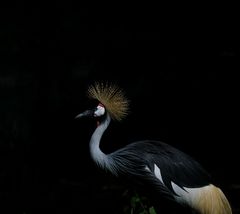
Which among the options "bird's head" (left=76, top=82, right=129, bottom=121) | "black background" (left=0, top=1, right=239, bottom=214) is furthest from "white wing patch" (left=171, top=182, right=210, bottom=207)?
"black background" (left=0, top=1, right=239, bottom=214)

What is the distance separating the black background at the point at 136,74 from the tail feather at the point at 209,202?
1.45m

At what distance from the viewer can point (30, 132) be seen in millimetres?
6254

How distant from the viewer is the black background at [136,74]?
247 inches

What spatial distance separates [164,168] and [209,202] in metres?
0.29

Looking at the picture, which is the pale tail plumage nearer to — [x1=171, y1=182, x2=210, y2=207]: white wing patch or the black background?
[x1=171, y1=182, x2=210, y2=207]: white wing patch

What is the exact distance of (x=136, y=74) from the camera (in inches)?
249

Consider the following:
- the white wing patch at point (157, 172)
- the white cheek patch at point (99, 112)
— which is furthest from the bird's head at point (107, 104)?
the white wing patch at point (157, 172)

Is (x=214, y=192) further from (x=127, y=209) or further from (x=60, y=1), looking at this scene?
(x=60, y=1)

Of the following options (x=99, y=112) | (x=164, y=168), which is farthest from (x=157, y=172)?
(x=99, y=112)

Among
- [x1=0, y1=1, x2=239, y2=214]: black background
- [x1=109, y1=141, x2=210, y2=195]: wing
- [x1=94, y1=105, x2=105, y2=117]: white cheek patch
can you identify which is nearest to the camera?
[x1=109, y1=141, x2=210, y2=195]: wing

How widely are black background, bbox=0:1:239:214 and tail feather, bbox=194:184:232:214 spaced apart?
1.45m

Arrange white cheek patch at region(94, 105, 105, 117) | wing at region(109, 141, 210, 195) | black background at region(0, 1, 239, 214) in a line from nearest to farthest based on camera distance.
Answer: wing at region(109, 141, 210, 195)
white cheek patch at region(94, 105, 105, 117)
black background at region(0, 1, 239, 214)

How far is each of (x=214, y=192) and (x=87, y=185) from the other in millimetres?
1378

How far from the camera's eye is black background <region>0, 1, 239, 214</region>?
6262mm
